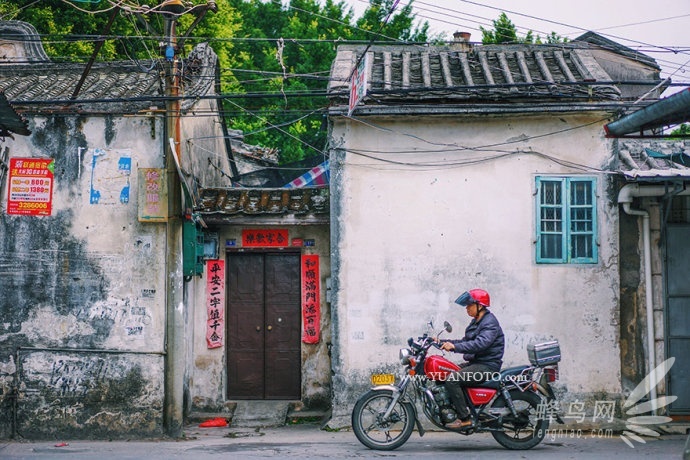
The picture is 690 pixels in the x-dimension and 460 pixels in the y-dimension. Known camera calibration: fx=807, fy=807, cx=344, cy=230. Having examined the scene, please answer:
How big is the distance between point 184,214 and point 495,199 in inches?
182

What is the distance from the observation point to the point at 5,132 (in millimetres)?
9734

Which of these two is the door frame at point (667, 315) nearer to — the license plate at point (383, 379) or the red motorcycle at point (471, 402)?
the red motorcycle at point (471, 402)

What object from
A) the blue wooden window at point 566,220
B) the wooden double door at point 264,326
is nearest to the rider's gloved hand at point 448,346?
the blue wooden window at point 566,220

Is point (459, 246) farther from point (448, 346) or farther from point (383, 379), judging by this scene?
point (448, 346)

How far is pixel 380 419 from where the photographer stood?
984 centimetres

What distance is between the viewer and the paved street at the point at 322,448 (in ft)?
32.2

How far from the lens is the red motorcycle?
32.5 feet

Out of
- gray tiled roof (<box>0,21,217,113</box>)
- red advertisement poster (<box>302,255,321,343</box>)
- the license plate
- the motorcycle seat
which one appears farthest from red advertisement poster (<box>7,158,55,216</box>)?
the motorcycle seat

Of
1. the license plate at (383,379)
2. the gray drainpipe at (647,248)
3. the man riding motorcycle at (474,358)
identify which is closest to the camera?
the man riding motorcycle at (474,358)

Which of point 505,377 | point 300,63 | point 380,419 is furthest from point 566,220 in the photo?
point 300,63

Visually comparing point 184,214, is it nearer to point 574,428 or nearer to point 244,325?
point 244,325

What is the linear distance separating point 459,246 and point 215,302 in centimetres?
453

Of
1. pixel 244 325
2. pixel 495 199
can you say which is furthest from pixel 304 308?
pixel 495 199

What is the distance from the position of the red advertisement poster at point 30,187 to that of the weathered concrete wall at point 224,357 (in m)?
2.99
